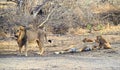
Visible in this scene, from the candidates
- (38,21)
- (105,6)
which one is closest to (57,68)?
(38,21)

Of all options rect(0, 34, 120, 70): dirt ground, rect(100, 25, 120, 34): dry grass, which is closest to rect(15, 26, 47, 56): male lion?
rect(0, 34, 120, 70): dirt ground

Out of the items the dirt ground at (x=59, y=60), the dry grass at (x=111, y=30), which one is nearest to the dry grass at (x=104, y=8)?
the dry grass at (x=111, y=30)

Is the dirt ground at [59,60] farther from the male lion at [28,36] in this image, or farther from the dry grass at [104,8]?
the dry grass at [104,8]

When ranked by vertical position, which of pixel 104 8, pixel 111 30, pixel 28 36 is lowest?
pixel 111 30

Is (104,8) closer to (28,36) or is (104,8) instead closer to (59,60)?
(28,36)

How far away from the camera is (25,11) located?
21.9 meters

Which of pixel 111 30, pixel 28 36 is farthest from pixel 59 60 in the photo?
pixel 111 30

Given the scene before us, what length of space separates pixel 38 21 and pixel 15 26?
2163 mm

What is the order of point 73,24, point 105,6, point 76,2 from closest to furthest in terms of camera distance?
point 76,2
point 73,24
point 105,6

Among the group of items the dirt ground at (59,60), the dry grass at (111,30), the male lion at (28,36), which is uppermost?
the male lion at (28,36)

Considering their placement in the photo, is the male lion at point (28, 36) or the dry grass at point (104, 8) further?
the dry grass at point (104, 8)

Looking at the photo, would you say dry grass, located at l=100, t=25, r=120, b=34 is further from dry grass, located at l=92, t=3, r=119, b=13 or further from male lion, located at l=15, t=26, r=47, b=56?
male lion, located at l=15, t=26, r=47, b=56

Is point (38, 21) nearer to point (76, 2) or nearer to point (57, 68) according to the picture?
point (76, 2)

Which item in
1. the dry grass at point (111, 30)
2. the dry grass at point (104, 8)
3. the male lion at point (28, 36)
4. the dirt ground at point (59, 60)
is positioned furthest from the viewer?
the dry grass at point (104, 8)
